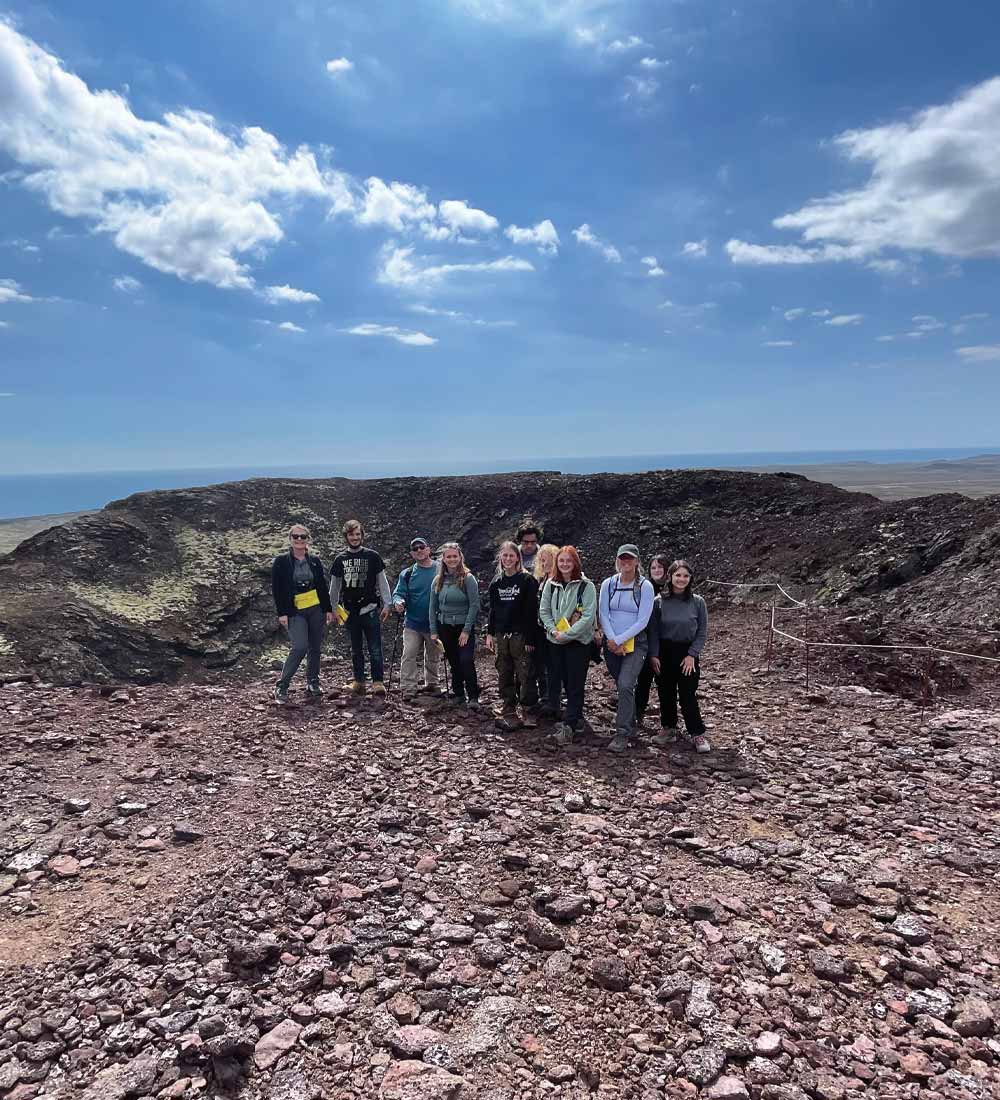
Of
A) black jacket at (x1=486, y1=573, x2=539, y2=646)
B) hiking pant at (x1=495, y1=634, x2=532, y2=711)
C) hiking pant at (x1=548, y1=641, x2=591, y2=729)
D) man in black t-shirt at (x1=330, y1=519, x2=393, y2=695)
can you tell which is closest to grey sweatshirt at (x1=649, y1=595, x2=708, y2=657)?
hiking pant at (x1=548, y1=641, x2=591, y2=729)

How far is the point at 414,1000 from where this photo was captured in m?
3.54

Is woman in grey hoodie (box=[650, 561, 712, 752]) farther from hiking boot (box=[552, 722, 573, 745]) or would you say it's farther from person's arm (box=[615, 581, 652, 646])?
hiking boot (box=[552, 722, 573, 745])

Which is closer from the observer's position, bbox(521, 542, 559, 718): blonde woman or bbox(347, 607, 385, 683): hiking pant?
bbox(521, 542, 559, 718): blonde woman

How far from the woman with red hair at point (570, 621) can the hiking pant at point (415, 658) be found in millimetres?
2554

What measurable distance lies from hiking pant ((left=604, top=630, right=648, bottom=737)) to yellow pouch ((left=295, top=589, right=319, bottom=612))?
428 cm

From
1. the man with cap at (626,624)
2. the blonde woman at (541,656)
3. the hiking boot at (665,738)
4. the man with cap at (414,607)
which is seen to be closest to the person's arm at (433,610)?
the man with cap at (414,607)

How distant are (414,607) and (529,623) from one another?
2.02 meters

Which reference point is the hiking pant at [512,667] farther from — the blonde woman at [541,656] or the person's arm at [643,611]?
the person's arm at [643,611]

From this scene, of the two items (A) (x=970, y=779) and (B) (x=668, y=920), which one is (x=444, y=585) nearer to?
(B) (x=668, y=920)

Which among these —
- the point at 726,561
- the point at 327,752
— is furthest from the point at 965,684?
the point at 726,561

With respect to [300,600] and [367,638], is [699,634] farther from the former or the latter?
[300,600]

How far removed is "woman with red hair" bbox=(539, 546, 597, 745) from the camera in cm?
723

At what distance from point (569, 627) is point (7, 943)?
18.0ft

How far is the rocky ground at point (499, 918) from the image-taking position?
3.10 meters
